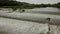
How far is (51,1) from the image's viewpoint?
1.22 m

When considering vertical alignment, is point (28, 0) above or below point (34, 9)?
above

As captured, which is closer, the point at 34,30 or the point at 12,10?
the point at 34,30

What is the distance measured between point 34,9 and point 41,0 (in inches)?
5.8

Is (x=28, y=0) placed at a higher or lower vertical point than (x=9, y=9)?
higher

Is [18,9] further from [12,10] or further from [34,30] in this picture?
[34,30]

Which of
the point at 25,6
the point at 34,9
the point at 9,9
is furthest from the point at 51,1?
the point at 9,9

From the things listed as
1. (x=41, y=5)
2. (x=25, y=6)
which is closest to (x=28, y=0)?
(x=25, y=6)

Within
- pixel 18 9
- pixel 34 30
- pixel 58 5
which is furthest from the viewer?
pixel 18 9

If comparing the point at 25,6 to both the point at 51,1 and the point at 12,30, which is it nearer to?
the point at 51,1

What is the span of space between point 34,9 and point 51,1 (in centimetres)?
24

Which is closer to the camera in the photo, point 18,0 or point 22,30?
point 22,30

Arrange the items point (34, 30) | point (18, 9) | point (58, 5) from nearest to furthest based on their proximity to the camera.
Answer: point (34, 30) → point (58, 5) → point (18, 9)

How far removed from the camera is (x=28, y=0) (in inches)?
52.2

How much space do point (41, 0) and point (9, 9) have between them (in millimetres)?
461
